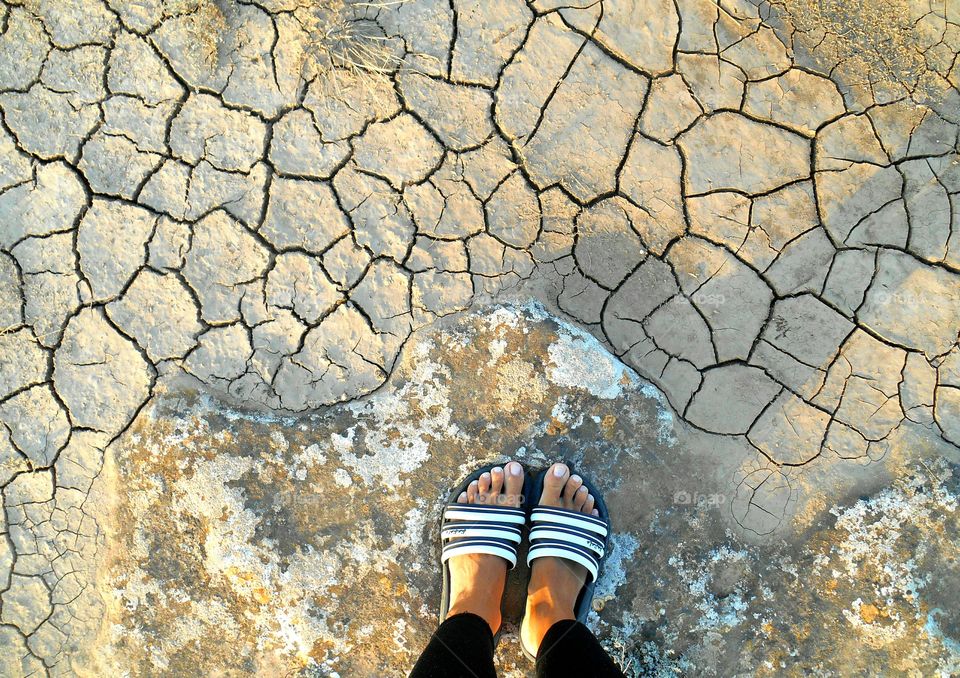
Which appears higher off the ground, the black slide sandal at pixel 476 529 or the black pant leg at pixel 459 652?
the black slide sandal at pixel 476 529

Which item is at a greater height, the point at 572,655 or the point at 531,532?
the point at 531,532

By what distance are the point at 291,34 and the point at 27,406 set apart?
1844mm

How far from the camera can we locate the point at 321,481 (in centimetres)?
261

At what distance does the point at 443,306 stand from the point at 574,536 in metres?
1.03

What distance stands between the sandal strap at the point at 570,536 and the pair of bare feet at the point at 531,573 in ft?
0.12

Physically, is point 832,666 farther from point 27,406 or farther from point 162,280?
point 27,406

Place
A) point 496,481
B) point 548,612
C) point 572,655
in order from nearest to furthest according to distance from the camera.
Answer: point 572,655 → point 548,612 → point 496,481

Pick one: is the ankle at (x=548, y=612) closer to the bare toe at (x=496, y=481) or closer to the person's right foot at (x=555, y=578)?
the person's right foot at (x=555, y=578)

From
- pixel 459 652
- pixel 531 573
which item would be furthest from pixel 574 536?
pixel 459 652

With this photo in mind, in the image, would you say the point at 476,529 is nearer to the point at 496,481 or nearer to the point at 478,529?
the point at 478,529

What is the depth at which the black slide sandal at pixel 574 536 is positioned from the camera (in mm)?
2535

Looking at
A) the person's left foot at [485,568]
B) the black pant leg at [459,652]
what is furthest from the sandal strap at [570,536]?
the black pant leg at [459,652]

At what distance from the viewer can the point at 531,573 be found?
264cm

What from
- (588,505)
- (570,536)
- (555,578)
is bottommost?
A: (555,578)
